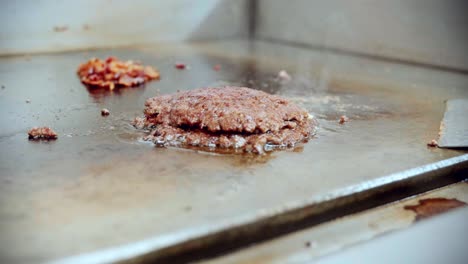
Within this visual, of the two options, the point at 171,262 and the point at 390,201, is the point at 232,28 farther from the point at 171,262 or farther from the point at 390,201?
the point at 171,262

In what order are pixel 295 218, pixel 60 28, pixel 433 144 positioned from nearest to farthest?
pixel 295 218
pixel 433 144
pixel 60 28

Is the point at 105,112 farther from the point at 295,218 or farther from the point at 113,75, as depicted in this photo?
the point at 295,218

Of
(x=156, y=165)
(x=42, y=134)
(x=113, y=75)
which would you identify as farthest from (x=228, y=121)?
(x=113, y=75)

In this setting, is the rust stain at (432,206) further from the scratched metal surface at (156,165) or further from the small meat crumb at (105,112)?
the small meat crumb at (105,112)

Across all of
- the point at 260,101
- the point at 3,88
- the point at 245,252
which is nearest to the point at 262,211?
the point at 245,252

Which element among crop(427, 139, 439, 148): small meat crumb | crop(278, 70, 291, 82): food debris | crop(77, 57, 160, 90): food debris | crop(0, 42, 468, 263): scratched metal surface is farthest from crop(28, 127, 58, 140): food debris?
crop(278, 70, 291, 82): food debris

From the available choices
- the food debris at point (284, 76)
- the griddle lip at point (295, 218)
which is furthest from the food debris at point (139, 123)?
the food debris at point (284, 76)

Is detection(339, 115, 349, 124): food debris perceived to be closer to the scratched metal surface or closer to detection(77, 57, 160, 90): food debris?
the scratched metal surface
